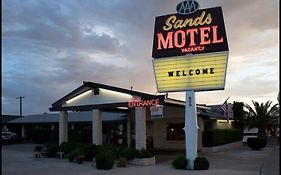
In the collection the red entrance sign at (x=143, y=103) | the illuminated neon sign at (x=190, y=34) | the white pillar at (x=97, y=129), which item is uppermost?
the illuminated neon sign at (x=190, y=34)

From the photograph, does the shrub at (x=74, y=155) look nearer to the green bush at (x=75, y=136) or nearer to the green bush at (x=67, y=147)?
the green bush at (x=67, y=147)

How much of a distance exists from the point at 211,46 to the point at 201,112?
14.5 metres

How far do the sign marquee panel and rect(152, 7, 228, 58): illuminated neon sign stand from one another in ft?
1.14

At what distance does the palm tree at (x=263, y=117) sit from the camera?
150 ft

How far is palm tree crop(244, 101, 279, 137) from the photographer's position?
45.7 m

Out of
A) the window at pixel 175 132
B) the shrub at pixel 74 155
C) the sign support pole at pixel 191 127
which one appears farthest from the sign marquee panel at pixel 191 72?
the window at pixel 175 132

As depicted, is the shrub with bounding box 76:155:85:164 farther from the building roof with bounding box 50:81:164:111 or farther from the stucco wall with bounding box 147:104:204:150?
the stucco wall with bounding box 147:104:204:150

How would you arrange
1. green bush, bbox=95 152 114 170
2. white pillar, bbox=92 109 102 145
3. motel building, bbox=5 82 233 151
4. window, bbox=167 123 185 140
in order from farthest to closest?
window, bbox=167 123 185 140, white pillar, bbox=92 109 102 145, motel building, bbox=5 82 233 151, green bush, bbox=95 152 114 170

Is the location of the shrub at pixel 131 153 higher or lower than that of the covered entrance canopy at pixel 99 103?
lower

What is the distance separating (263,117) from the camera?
4597 cm

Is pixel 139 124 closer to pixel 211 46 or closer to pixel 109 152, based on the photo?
pixel 109 152

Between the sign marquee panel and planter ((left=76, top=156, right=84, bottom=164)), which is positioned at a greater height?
the sign marquee panel

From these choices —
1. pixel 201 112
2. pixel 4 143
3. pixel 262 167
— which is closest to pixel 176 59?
pixel 262 167

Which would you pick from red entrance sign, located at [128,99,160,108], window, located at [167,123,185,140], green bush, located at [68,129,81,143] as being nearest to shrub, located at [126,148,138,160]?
red entrance sign, located at [128,99,160,108]
